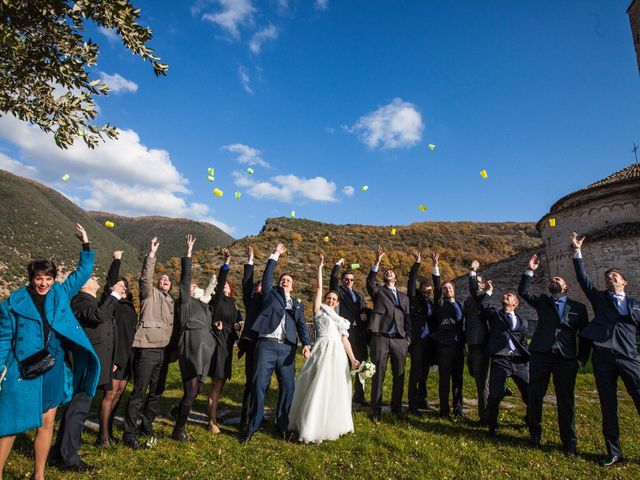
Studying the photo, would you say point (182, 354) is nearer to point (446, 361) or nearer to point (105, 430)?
point (105, 430)

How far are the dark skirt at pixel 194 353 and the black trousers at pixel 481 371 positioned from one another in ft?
15.8

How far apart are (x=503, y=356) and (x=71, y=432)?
6.41m

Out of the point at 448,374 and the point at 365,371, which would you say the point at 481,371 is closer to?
the point at 448,374

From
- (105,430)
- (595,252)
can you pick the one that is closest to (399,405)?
(105,430)

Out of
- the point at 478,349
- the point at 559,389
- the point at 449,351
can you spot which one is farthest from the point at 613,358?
the point at 449,351

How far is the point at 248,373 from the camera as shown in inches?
258

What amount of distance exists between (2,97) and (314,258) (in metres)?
30.1

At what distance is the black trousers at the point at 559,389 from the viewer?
18.5 ft

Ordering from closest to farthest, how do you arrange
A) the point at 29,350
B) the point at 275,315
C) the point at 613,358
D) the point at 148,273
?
the point at 29,350 < the point at 613,358 < the point at 148,273 < the point at 275,315

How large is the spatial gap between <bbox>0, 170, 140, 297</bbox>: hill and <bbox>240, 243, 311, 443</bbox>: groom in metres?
37.4

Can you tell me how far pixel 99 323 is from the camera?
5.19 m

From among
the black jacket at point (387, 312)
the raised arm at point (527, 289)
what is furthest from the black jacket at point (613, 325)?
the black jacket at point (387, 312)

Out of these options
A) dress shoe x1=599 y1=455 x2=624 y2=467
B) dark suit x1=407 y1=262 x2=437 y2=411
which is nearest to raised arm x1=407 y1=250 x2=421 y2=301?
dark suit x1=407 y1=262 x2=437 y2=411

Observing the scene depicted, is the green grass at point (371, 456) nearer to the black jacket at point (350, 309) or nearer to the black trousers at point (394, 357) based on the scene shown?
the black trousers at point (394, 357)
